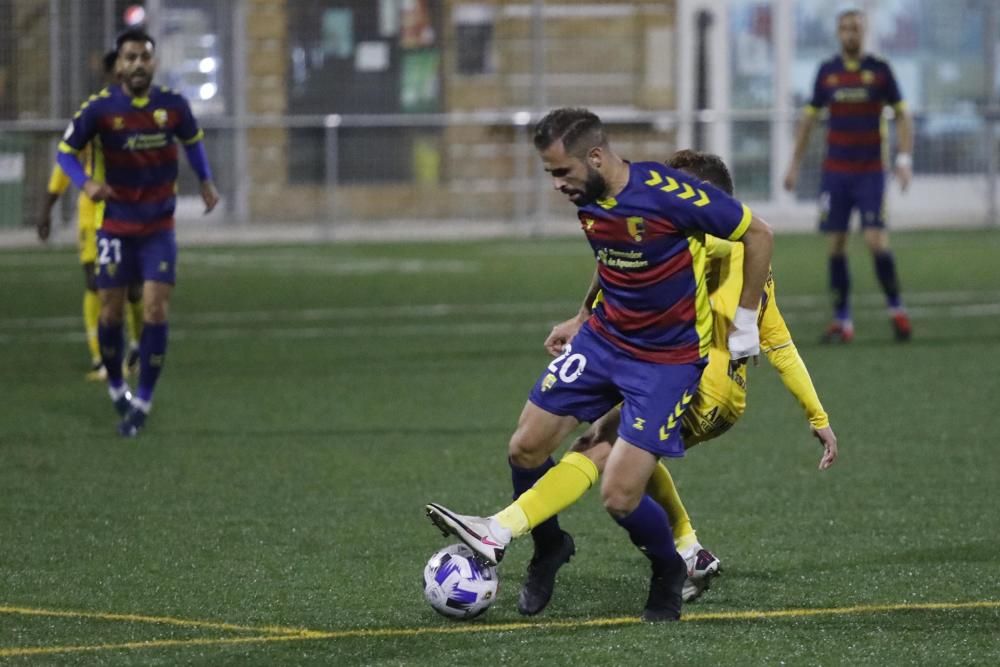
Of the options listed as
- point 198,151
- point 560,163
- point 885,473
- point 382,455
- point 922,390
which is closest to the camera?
point 560,163

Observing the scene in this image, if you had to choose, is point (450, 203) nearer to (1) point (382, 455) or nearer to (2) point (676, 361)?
(1) point (382, 455)

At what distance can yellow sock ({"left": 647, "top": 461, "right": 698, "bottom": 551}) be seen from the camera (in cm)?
588

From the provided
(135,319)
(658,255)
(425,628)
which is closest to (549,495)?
(425,628)

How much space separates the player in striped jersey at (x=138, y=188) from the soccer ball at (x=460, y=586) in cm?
404

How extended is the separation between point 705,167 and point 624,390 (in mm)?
832

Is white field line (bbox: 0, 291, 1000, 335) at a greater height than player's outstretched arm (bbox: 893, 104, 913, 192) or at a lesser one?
lesser

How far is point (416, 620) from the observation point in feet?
17.7

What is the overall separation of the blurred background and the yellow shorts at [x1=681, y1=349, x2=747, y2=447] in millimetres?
16416

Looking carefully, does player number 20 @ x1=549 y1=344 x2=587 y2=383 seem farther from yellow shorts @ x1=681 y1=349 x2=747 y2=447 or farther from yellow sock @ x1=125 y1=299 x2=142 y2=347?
yellow sock @ x1=125 y1=299 x2=142 y2=347

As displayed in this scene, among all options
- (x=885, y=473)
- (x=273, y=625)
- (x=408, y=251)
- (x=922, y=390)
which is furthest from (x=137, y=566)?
(x=408, y=251)

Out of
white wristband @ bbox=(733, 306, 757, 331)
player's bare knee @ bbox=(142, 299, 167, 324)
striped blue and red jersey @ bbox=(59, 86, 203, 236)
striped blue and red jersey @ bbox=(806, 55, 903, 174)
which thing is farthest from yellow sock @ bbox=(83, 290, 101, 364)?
white wristband @ bbox=(733, 306, 757, 331)

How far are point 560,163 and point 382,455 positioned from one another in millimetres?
3503

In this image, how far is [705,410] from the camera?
5609mm

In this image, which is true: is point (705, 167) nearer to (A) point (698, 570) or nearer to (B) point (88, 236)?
(A) point (698, 570)
